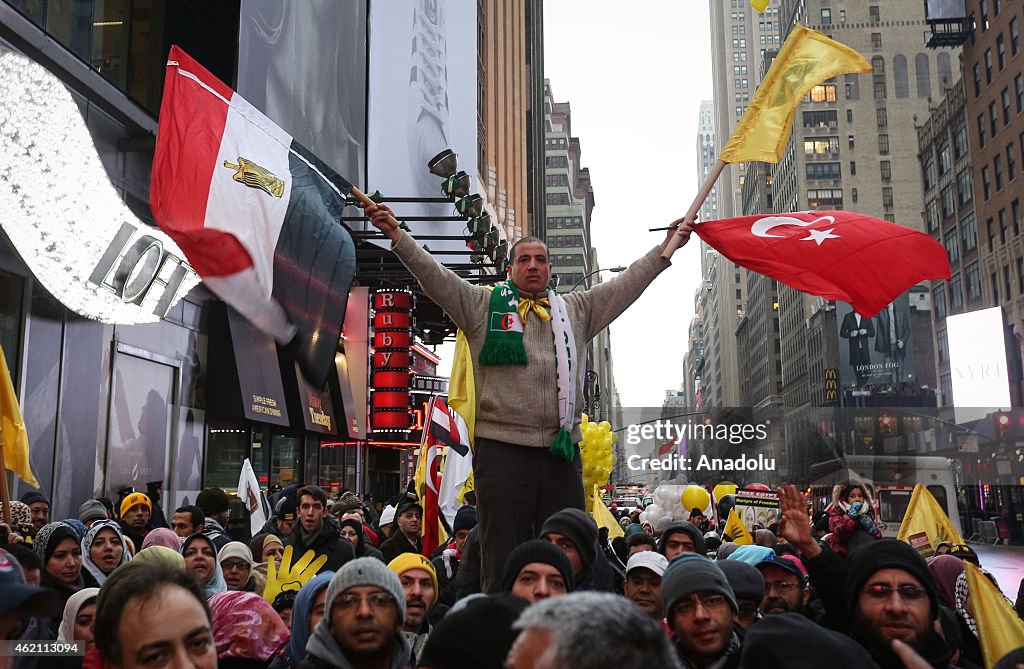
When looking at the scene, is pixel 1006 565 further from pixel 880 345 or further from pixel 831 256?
pixel 880 345

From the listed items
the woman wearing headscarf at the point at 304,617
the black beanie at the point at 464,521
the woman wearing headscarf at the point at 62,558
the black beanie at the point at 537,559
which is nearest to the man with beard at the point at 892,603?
the black beanie at the point at 537,559

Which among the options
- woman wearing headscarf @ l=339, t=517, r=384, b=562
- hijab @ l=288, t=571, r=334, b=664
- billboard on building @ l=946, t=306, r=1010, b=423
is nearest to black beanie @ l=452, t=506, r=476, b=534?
woman wearing headscarf @ l=339, t=517, r=384, b=562

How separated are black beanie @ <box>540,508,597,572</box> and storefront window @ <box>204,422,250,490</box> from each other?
1530cm

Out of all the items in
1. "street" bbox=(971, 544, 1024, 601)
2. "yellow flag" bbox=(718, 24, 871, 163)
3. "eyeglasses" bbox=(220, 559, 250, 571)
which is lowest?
"street" bbox=(971, 544, 1024, 601)

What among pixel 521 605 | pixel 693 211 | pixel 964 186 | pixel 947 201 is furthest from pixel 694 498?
pixel 947 201

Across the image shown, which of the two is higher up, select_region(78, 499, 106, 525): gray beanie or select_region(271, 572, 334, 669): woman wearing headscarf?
select_region(78, 499, 106, 525): gray beanie

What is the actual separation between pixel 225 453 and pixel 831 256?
51.8 ft

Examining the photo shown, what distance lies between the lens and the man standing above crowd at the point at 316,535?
772 centimetres

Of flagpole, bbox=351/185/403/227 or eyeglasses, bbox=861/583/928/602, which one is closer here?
eyeglasses, bbox=861/583/928/602

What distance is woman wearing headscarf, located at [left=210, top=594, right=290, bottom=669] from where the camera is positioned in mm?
4875

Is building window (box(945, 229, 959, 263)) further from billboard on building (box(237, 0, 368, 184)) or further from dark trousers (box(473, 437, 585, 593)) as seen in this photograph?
dark trousers (box(473, 437, 585, 593))

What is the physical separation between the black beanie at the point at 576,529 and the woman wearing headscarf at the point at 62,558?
334cm

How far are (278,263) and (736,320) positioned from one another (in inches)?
6690

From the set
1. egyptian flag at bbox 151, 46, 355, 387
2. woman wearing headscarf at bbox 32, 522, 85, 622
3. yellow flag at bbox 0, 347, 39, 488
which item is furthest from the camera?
yellow flag at bbox 0, 347, 39, 488
